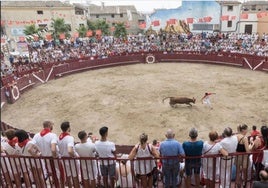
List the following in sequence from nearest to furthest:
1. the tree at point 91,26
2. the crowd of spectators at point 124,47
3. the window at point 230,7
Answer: the crowd of spectators at point 124,47 < the window at point 230,7 < the tree at point 91,26

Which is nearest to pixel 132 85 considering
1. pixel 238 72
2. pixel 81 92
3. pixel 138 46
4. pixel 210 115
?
pixel 81 92

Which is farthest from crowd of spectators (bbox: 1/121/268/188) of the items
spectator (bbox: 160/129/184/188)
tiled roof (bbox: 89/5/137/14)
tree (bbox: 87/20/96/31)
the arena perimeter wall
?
tiled roof (bbox: 89/5/137/14)

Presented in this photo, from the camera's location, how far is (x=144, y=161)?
16.4 feet

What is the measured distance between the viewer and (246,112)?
12.7 metres

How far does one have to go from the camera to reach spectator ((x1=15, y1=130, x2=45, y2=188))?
5219 millimetres

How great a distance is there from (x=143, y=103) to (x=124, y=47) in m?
18.9

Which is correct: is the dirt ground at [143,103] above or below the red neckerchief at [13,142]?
below

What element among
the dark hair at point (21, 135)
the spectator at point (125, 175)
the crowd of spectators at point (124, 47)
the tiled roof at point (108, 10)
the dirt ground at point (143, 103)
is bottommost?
the dirt ground at point (143, 103)

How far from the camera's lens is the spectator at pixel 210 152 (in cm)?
501

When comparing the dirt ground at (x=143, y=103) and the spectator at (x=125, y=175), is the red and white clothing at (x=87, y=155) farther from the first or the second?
the dirt ground at (x=143, y=103)

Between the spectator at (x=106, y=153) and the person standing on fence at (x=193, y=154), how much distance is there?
137 cm

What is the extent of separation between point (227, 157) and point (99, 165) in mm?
2467

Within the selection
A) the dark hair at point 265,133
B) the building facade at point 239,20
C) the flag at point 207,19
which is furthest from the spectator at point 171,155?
the flag at point 207,19

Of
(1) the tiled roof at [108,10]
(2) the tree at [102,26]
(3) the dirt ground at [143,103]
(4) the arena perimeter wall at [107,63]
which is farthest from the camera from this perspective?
(1) the tiled roof at [108,10]
